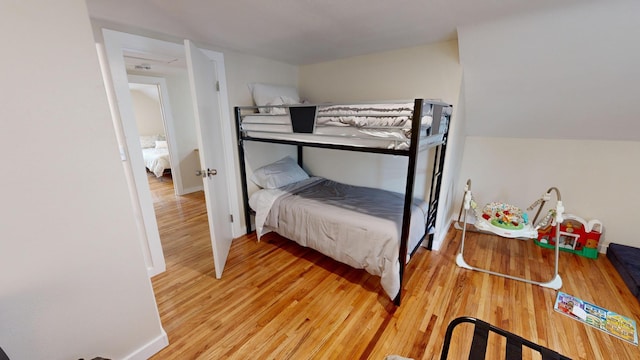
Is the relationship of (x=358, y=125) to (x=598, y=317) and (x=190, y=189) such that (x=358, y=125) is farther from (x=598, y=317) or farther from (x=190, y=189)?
(x=190, y=189)

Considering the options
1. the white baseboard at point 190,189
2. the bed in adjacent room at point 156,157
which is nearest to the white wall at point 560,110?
the white baseboard at point 190,189

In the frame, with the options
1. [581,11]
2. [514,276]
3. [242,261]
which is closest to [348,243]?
[242,261]

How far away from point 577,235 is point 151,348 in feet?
12.7

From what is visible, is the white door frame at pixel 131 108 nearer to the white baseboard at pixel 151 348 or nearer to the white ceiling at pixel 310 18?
the white ceiling at pixel 310 18

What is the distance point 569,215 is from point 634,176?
24.5 inches

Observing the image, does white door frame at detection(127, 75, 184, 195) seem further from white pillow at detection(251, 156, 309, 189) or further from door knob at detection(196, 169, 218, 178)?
door knob at detection(196, 169, 218, 178)

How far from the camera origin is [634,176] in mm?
2377

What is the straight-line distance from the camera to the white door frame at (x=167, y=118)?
3.69 metres

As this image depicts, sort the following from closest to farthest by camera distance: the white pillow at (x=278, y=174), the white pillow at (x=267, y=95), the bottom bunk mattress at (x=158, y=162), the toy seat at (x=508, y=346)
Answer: the toy seat at (x=508, y=346)
the white pillow at (x=267, y=95)
the white pillow at (x=278, y=174)
the bottom bunk mattress at (x=158, y=162)

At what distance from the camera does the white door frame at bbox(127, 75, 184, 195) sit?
12.1 ft

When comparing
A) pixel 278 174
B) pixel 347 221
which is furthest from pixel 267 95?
pixel 347 221

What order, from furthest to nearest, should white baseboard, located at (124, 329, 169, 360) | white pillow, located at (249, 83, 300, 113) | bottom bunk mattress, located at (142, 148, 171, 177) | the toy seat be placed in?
1. bottom bunk mattress, located at (142, 148, 171, 177)
2. white pillow, located at (249, 83, 300, 113)
3. white baseboard, located at (124, 329, 169, 360)
4. the toy seat

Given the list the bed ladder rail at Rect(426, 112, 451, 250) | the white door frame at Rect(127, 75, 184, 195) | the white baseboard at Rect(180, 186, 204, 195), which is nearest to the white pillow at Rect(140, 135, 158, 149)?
the white door frame at Rect(127, 75, 184, 195)

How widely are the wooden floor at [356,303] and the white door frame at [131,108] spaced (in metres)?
0.39
